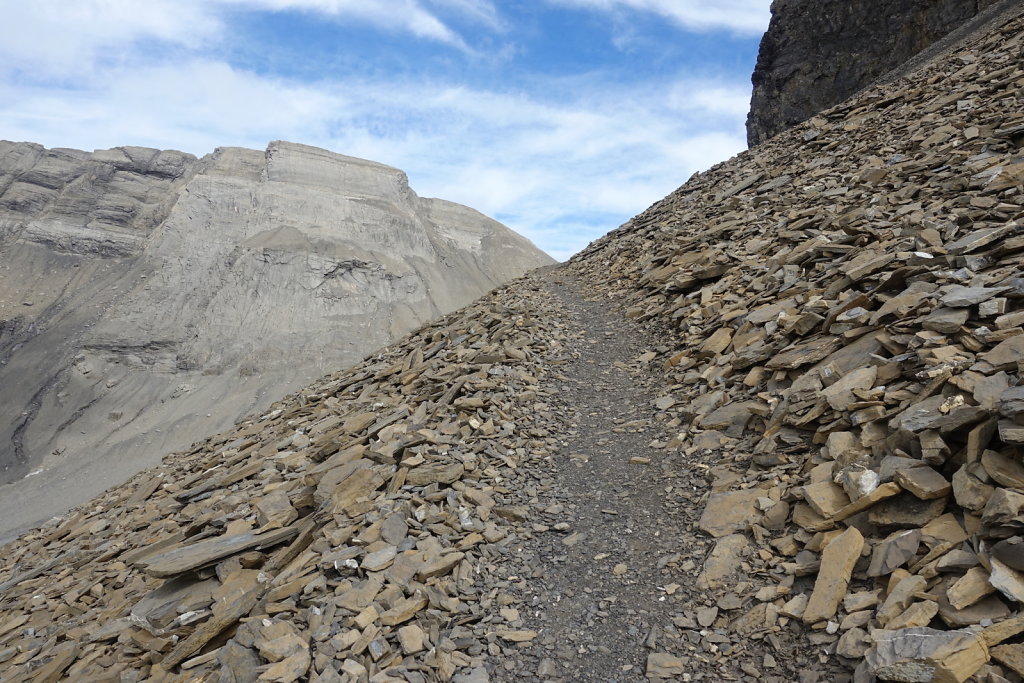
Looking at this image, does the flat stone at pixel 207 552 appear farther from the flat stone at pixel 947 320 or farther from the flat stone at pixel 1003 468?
the flat stone at pixel 947 320

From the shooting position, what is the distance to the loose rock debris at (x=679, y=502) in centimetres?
452

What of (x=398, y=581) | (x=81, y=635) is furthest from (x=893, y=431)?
(x=81, y=635)

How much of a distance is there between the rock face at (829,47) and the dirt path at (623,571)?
3722cm

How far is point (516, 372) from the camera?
36.5 feet

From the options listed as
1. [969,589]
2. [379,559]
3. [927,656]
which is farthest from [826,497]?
[379,559]

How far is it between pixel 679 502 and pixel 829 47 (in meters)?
42.2

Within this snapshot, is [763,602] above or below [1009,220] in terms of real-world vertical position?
below

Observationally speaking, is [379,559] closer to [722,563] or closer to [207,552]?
[207,552]

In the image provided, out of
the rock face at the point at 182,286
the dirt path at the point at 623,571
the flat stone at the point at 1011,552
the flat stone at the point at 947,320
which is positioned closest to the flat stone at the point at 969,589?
the flat stone at the point at 1011,552

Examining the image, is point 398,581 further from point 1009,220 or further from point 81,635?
point 1009,220

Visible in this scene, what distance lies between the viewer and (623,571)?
6.00 m

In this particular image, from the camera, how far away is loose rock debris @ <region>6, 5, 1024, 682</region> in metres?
4.52

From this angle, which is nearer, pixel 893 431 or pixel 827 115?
pixel 893 431

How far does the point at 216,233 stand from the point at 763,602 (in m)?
58.0
